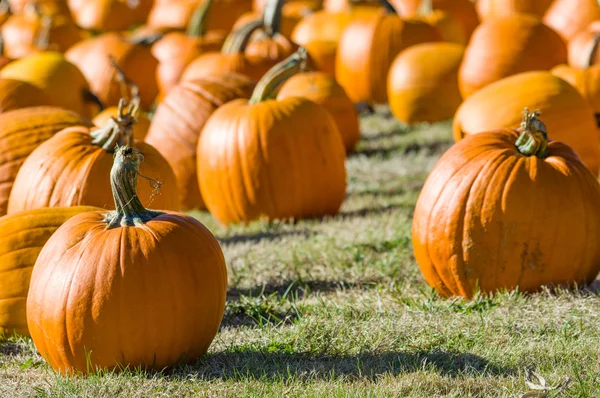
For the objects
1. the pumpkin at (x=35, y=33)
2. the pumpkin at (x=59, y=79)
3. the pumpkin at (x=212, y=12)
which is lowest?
the pumpkin at (x=35, y=33)

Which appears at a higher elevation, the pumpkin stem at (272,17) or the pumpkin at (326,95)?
the pumpkin stem at (272,17)

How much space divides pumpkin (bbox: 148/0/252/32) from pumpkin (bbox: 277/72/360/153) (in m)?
6.32

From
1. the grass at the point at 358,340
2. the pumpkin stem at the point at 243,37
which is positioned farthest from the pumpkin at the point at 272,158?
the pumpkin stem at the point at 243,37

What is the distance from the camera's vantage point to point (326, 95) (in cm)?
720

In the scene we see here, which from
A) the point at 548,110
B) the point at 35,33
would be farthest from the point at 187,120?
the point at 35,33

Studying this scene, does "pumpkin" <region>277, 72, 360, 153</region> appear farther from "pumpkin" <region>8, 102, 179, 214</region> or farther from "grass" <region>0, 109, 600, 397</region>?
"pumpkin" <region>8, 102, 179, 214</region>

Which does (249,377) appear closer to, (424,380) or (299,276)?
(424,380)

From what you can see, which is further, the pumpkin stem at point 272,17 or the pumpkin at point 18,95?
the pumpkin stem at point 272,17

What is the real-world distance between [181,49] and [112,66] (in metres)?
0.74

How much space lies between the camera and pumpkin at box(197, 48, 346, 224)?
5531mm

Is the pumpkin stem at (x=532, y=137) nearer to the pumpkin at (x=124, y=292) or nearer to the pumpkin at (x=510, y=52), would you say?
the pumpkin at (x=124, y=292)

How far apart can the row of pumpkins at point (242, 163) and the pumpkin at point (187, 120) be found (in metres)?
0.01

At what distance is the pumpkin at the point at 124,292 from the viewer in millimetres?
3119

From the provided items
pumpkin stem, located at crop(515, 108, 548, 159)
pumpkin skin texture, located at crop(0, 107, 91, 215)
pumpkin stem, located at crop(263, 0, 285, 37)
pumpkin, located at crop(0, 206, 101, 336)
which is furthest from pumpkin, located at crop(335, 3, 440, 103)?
pumpkin, located at crop(0, 206, 101, 336)
